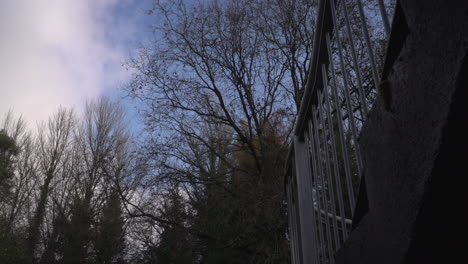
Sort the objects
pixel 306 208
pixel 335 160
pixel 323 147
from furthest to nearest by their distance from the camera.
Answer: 1. pixel 306 208
2. pixel 323 147
3. pixel 335 160

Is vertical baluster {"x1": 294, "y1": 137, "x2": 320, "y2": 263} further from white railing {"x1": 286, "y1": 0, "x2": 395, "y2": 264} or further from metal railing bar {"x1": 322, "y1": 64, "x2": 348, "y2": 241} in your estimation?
metal railing bar {"x1": 322, "y1": 64, "x2": 348, "y2": 241}

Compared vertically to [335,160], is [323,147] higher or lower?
higher

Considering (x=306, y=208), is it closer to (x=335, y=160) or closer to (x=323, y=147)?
(x=323, y=147)

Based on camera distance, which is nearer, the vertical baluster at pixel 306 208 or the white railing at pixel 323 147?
the white railing at pixel 323 147

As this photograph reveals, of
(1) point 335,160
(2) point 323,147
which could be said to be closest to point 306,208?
(2) point 323,147

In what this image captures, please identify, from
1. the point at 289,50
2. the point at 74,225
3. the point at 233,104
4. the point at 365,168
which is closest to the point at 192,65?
the point at 233,104

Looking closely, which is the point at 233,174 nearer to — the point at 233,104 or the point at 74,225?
the point at 233,104

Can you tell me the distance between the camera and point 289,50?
9.96 metres

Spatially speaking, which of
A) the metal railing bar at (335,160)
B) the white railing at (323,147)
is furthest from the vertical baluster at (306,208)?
the metal railing bar at (335,160)

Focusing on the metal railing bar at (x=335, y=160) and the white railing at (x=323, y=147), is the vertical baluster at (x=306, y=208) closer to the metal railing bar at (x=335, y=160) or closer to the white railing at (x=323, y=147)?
the white railing at (x=323, y=147)

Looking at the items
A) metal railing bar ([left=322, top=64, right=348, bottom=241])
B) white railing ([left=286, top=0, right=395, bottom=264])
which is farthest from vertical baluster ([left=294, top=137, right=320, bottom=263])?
metal railing bar ([left=322, top=64, right=348, bottom=241])

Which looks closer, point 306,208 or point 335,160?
point 335,160

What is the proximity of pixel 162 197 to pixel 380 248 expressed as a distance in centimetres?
892

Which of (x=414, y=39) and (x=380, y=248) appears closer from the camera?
(x=414, y=39)
